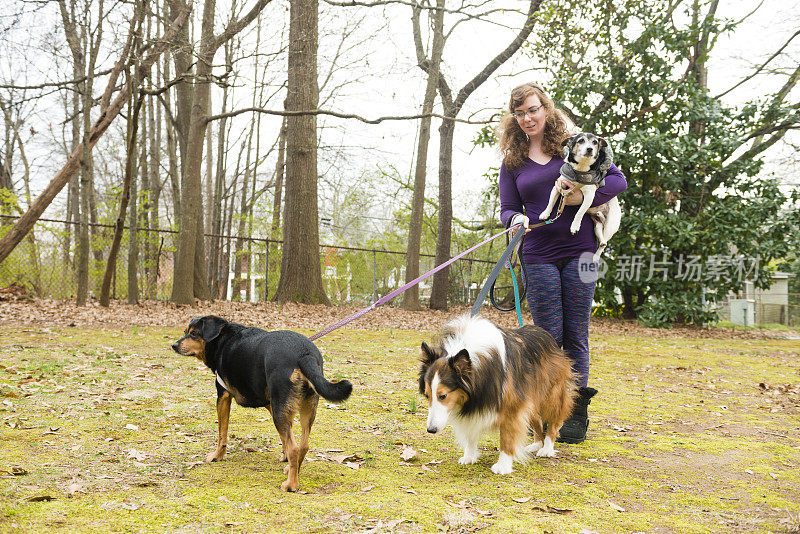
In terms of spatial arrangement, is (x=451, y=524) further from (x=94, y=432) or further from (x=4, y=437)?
(x=4, y=437)

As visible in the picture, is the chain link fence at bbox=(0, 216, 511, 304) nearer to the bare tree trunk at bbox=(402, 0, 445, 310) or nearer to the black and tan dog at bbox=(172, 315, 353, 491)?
the bare tree trunk at bbox=(402, 0, 445, 310)

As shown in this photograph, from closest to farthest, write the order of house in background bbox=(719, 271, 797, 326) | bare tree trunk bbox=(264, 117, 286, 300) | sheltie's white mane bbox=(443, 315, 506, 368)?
sheltie's white mane bbox=(443, 315, 506, 368) < bare tree trunk bbox=(264, 117, 286, 300) < house in background bbox=(719, 271, 797, 326)

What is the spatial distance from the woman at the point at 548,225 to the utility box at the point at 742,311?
62.8ft

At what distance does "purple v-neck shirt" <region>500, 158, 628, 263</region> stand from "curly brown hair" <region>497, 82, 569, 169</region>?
6cm

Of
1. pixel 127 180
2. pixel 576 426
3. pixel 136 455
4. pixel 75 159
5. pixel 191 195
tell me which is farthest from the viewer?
pixel 191 195

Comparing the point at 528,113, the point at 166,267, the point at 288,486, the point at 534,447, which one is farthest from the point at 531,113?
the point at 166,267

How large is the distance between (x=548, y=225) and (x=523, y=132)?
655 mm

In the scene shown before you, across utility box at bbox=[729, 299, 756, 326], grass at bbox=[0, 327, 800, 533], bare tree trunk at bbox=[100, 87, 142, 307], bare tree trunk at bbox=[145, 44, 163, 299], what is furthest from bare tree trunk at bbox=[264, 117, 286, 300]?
utility box at bbox=[729, 299, 756, 326]

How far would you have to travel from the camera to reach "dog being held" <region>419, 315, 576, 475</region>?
3.15m

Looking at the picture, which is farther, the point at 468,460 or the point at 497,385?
the point at 468,460

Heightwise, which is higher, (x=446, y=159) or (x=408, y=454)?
(x=446, y=159)

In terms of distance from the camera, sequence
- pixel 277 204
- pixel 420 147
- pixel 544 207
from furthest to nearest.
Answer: pixel 277 204 → pixel 420 147 → pixel 544 207

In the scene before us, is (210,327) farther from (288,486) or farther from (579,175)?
(579,175)

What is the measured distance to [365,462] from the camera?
346 cm
